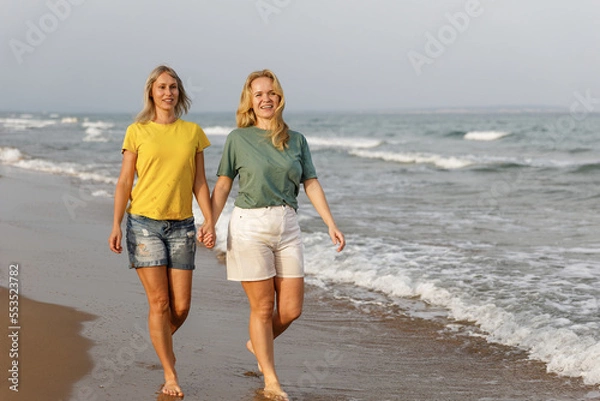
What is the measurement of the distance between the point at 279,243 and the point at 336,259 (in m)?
4.28

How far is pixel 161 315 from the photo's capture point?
13.1 feet

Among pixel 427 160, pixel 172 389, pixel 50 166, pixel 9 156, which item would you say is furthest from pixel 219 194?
pixel 427 160

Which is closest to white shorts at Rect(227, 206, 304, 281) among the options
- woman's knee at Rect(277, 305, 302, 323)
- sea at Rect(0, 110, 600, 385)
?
woman's knee at Rect(277, 305, 302, 323)

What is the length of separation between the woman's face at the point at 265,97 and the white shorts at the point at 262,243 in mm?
552

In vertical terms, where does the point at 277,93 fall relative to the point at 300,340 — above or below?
above

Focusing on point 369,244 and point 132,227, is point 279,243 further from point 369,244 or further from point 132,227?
point 369,244

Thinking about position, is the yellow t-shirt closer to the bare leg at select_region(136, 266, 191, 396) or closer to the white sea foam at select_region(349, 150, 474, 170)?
the bare leg at select_region(136, 266, 191, 396)

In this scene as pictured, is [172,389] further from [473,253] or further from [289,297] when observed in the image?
[473,253]

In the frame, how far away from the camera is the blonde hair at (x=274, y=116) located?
4004 mm

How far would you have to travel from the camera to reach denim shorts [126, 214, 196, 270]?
153 inches

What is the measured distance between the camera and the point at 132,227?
13.0ft

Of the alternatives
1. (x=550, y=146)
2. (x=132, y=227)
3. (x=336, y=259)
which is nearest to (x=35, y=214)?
(x=336, y=259)

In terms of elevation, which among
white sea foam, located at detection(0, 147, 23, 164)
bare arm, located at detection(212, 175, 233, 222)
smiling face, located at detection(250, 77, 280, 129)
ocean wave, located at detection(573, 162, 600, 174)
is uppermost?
smiling face, located at detection(250, 77, 280, 129)

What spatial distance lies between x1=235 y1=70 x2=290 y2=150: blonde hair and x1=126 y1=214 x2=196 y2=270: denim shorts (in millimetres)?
679
